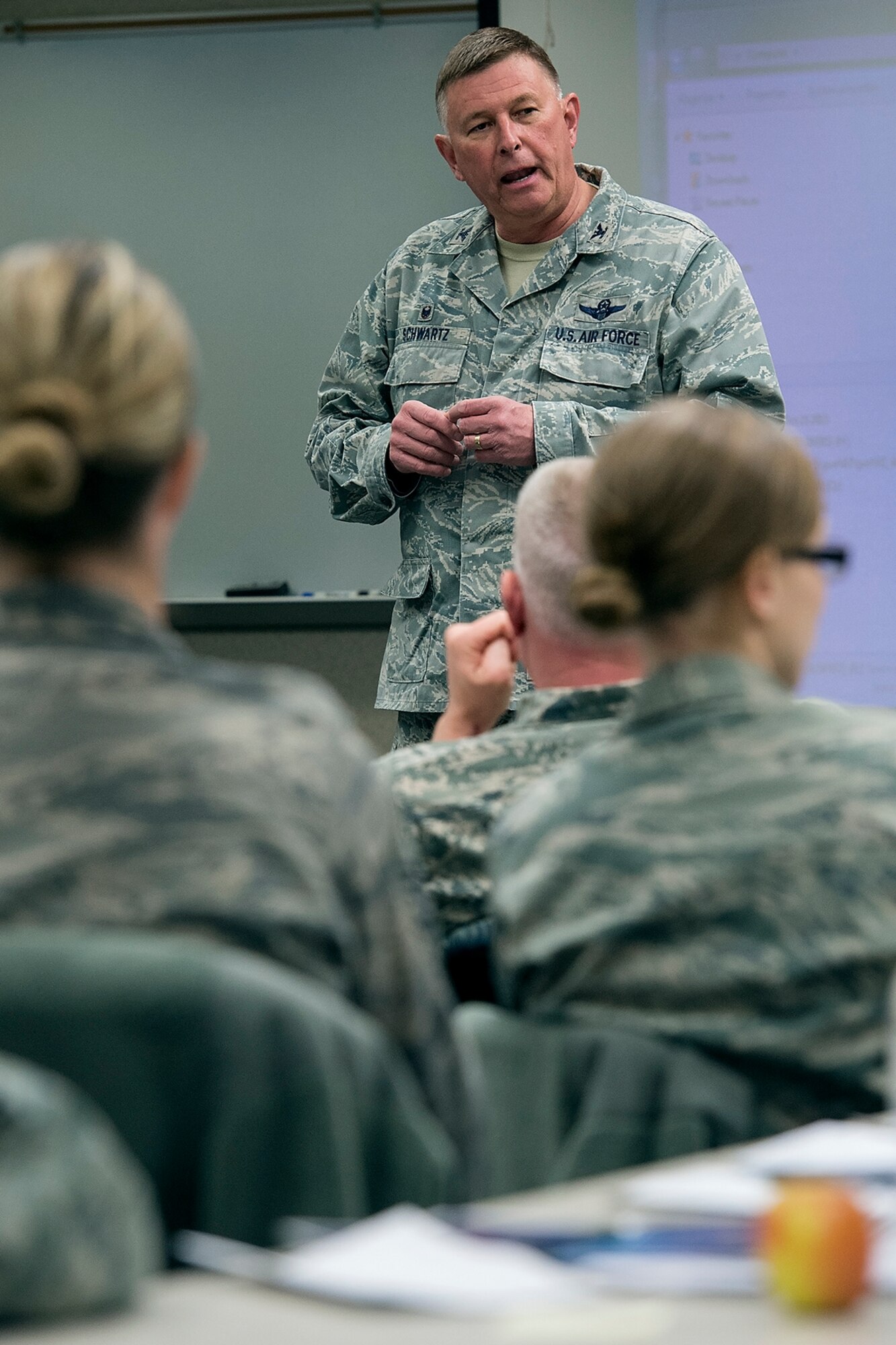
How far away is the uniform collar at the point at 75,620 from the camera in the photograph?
1033 mm

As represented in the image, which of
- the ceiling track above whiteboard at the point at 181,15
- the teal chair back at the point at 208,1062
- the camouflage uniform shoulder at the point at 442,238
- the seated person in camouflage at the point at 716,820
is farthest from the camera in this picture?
the ceiling track above whiteboard at the point at 181,15

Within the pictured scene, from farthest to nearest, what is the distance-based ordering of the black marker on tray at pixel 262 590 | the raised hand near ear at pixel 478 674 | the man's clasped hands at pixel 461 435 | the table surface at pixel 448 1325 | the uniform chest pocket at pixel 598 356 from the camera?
1. the black marker on tray at pixel 262 590
2. the uniform chest pocket at pixel 598 356
3. the man's clasped hands at pixel 461 435
4. the raised hand near ear at pixel 478 674
5. the table surface at pixel 448 1325

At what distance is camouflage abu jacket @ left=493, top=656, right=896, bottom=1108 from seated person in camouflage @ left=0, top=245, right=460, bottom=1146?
0.15 metres

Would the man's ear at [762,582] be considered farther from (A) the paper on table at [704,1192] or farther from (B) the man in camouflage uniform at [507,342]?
(B) the man in camouflage uniform at [507,342]

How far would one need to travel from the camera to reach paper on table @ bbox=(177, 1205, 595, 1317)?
0.72m

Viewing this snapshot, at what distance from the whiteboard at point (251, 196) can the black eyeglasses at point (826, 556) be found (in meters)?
3.20

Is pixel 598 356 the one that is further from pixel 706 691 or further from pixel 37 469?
pixel 37 469

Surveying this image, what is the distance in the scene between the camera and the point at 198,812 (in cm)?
94

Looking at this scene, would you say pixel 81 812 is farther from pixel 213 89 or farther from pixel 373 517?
pixel 213 89

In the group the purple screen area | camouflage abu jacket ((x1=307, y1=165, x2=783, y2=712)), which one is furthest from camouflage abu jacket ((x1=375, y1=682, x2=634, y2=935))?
the purple screen area

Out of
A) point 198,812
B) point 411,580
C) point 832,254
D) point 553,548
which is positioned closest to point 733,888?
point 198,812

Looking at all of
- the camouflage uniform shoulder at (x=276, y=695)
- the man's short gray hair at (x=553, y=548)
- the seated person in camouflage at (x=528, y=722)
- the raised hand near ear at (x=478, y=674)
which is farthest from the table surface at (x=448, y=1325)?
the raised hand near ear at (x=478, y=674)

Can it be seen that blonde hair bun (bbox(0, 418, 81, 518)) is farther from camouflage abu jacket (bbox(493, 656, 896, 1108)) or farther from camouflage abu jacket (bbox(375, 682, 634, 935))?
camouflage abu jacket (bbox(375, 682, 634, 935))

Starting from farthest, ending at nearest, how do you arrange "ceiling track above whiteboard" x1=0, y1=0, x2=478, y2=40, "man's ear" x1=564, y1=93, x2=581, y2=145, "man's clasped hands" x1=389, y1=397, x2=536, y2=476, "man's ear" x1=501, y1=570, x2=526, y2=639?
1. "ceiling track above whiteboard" x1=0, y1=0, x2=478, y2=40
2. "man's ear" x1=564, y1=93, x2=581, y2=145
3. "man's clasped hands" x1=389, y1=397, x2=536, y2=476
4. "man's ear" x1=501, y1=570, x2=526, y2=639
